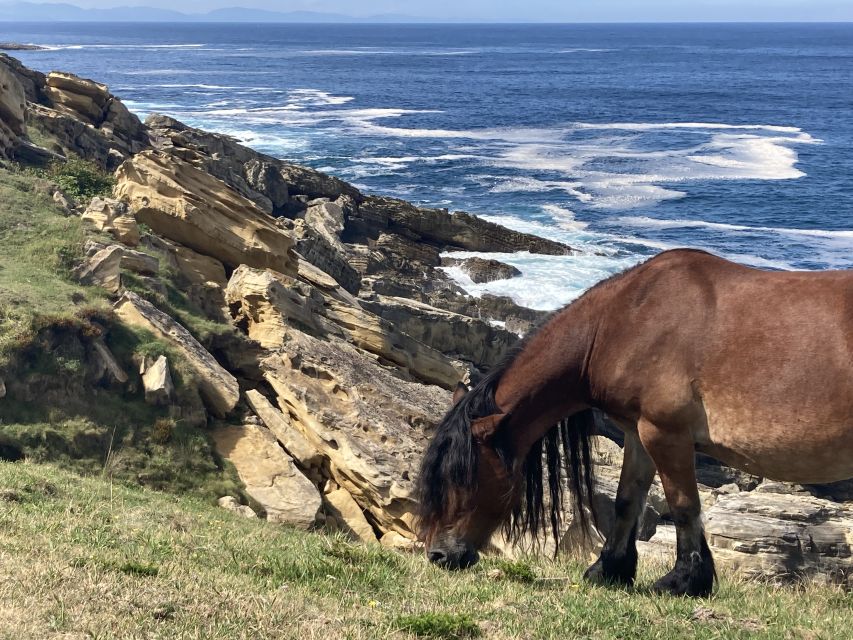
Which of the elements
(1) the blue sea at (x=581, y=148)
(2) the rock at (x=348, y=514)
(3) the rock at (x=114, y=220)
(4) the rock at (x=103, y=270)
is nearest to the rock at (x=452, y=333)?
(3) the rock at (x=114, y=220)

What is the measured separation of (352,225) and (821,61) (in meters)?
184

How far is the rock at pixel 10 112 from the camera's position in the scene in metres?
25.0

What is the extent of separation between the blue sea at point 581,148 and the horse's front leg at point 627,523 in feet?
91.9

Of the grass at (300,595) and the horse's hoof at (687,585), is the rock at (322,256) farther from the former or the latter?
the horse's hoof at (687,585)

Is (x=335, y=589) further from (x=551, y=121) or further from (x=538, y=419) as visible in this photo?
(x=551, y=121)

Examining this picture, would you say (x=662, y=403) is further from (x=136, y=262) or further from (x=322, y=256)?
(x=322, y=256)

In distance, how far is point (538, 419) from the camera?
8.75 meters

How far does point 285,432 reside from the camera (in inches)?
598

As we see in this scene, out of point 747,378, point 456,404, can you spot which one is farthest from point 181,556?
point 747,378

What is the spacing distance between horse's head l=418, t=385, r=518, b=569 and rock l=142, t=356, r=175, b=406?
23.2 ft

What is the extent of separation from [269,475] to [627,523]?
680 centimetres

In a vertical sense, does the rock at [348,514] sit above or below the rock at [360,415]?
below

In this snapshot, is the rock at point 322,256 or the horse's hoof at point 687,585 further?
the rock at point 322,256

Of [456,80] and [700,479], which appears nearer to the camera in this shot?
[700,479]
